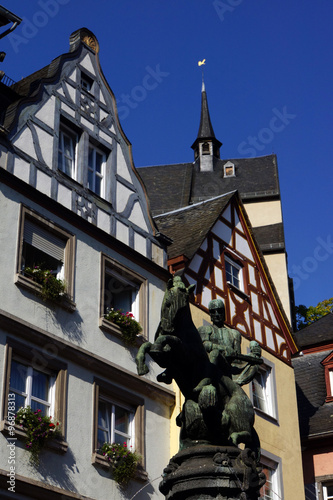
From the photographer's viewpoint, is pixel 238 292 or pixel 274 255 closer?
pixel 238 292

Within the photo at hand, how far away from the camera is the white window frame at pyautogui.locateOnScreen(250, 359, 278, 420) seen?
834 inches

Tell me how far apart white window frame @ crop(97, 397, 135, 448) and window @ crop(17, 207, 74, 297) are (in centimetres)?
226

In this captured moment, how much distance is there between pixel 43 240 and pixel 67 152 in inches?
98.6

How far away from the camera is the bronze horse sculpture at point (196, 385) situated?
8141mm

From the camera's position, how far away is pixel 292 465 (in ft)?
68.9

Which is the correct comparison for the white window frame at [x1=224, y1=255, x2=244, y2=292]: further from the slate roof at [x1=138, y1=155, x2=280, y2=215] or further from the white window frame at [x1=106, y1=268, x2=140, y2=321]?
the slate roof at [x1=138, y1=155, x2=280, y2=215]

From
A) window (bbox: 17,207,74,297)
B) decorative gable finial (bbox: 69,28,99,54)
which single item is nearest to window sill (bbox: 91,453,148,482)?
window (bbox: 17,207,74,297)

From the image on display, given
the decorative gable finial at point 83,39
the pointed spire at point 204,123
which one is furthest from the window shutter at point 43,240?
the pointed spire at point 204,123

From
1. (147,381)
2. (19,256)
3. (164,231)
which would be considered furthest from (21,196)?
(164,231)

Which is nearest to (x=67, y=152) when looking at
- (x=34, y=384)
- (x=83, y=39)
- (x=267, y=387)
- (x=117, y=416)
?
(x=83, y=39)

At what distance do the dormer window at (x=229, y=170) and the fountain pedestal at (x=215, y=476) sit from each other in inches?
1440

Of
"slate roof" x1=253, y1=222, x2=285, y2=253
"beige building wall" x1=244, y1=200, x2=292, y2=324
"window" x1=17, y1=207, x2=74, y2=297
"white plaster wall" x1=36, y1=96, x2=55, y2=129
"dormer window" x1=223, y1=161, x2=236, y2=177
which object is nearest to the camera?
"window" x1=17, y1=207, x2=74, y2=297

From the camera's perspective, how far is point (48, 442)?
14.5 m

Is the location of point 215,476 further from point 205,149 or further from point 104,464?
point 205,149
